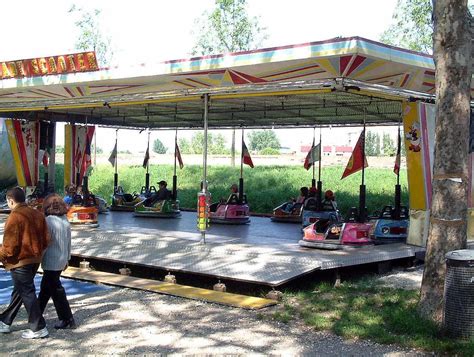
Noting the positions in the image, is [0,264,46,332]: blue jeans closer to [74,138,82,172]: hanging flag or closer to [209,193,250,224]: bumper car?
[209,193,250,224]: bumper car

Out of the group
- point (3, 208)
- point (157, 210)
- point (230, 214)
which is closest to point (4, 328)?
point (230, 214)

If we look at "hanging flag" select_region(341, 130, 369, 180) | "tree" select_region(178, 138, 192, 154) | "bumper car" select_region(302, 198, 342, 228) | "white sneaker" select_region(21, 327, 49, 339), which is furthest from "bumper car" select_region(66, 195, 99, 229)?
"tree" select_region(178, 138, 192, 154)

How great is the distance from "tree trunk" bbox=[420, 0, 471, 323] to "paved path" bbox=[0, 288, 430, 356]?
2.79ft

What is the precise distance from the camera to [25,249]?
481cm

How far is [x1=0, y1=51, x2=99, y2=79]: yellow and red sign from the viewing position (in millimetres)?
9167

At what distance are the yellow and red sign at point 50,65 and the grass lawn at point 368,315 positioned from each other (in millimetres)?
4841

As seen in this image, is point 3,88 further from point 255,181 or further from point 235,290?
point 255,181

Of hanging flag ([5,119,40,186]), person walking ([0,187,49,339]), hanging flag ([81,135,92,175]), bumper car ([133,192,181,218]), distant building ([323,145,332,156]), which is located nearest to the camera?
person walking ([0,187,49,339])

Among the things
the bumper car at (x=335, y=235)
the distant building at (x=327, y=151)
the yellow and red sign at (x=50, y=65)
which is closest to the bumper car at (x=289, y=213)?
the bumper car at (x=335, y=235)

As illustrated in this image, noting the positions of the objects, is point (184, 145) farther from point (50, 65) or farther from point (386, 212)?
point (386, 212)

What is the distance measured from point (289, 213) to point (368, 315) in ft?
23.0

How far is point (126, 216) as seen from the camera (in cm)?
1302

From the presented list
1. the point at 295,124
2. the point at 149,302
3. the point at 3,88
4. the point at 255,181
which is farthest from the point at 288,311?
the point at 255,181

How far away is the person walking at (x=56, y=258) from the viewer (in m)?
5.07
